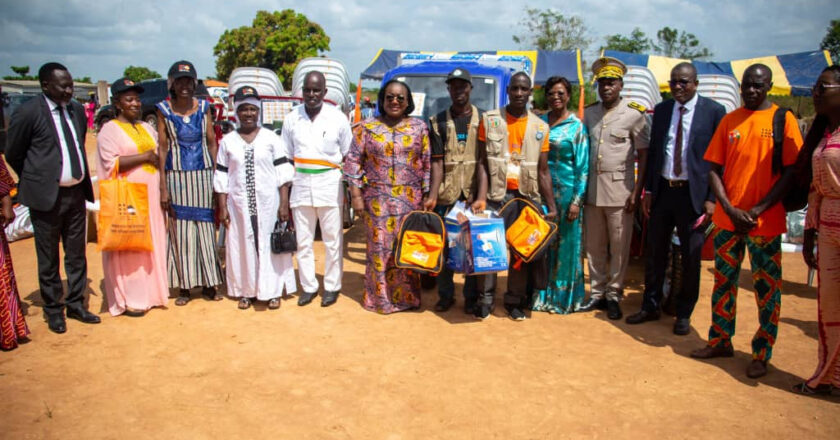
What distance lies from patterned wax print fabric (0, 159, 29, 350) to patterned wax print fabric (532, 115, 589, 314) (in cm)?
429

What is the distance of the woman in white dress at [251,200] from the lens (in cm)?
502

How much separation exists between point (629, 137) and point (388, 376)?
282 cm

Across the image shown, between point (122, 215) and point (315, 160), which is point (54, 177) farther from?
point (315, 160)

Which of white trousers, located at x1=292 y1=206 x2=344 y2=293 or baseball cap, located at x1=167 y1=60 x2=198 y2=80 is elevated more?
baseball cap, located at x1=167 y1=60 x2=198 y2=80

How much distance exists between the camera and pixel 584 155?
476cm

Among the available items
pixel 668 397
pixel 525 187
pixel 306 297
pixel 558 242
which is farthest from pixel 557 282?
pixel 306 297

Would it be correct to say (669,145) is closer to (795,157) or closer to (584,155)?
(584,155)

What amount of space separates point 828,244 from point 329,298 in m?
3.95

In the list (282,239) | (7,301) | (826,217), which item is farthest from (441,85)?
(7,301)

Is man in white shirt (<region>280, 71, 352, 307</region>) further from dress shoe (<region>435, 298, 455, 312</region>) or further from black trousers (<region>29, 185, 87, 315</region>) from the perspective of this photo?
black trousers (<region>29, 185, 87, 315</region>)

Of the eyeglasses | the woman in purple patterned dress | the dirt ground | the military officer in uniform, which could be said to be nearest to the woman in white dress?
the dirt ground

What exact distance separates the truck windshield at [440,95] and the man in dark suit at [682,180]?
2732 mm

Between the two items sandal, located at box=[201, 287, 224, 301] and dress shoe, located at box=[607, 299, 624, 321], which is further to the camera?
sandal, located at box=[201, 287, 224, 301]

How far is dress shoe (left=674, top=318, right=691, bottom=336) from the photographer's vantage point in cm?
456
